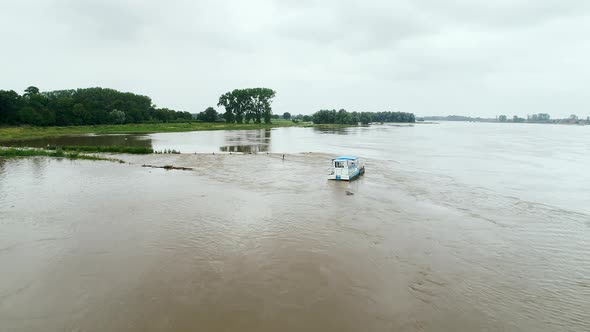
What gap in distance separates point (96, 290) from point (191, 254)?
4.00m

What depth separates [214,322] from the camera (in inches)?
391

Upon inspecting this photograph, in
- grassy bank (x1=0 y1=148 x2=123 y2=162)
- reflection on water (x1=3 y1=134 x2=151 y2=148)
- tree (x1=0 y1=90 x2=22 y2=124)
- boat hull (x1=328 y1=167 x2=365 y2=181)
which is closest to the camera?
boat hull (x1=328 y1=167 x2=365 y2=181)

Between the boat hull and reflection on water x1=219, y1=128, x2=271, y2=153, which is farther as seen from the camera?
reflection on water x1=219, y1=128, x2=271, y2=153

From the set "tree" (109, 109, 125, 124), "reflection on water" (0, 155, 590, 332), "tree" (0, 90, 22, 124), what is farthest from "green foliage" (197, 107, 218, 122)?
"reflection on water" (0, 155, 590, 332)

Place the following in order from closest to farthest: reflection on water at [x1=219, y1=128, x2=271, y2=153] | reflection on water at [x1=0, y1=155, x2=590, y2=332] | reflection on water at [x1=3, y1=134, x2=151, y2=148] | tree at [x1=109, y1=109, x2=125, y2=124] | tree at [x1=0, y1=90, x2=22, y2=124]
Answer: reflection on water at [x1=0, y1=155, x2=590, y2=332] < reflection on water at [x1=3, y1=134, x2=151, y2=148] < reflection on water at [x1=219, y1=128, x2=271, y2=153] < tree at [x1=0, y1=90, x2=22, y2=124] < tree at [x1=109, y1=109, x2=125, y2=124]

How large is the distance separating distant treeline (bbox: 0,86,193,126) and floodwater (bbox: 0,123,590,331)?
70060 millimetres

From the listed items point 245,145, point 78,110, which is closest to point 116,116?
point 78,110

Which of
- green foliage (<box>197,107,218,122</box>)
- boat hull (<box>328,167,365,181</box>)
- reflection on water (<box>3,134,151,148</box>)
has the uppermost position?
green foliage (<box>197,107,218,122</box>)

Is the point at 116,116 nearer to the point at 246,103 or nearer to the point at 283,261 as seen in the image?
the point at 246,103

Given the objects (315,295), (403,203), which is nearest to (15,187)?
(315,295)

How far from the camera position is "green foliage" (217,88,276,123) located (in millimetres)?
158125

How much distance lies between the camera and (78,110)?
98875 millimetres

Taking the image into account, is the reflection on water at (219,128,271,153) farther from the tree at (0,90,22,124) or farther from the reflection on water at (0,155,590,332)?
the tree at (0,90,22,124)

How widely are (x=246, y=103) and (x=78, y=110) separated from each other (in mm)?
75204
